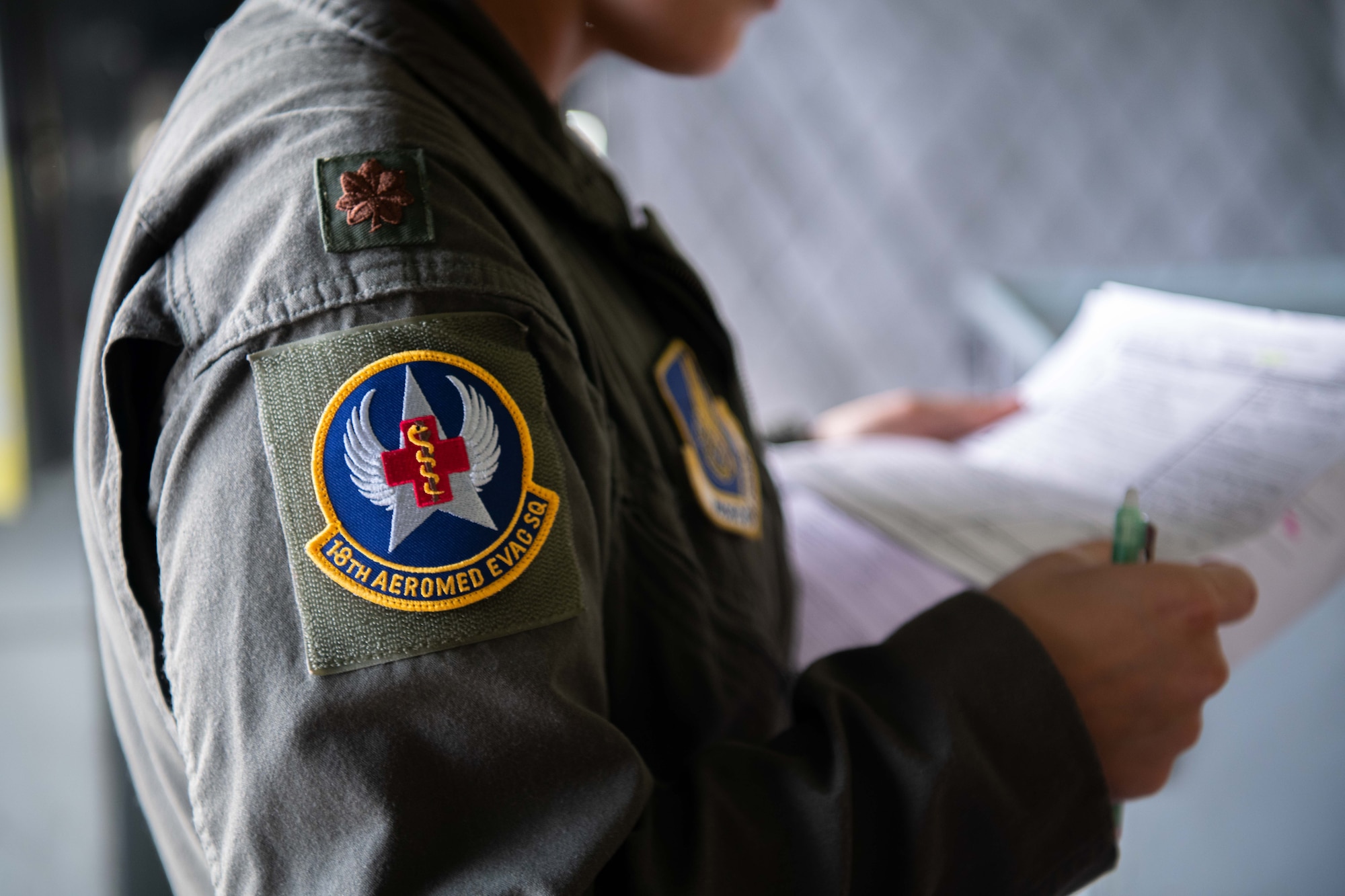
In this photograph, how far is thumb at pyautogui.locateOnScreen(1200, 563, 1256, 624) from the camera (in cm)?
41

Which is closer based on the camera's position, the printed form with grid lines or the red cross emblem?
the red cross emblem

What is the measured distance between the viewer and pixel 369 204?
277 millimetres

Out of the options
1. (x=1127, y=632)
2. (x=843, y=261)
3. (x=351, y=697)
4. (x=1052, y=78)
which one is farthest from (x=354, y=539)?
(x=1052, y=78)

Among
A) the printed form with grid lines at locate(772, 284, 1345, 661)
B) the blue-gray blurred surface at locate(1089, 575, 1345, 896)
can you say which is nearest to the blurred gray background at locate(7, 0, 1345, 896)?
the printed form with grid lines at locate(772, 284, 1345, 661)

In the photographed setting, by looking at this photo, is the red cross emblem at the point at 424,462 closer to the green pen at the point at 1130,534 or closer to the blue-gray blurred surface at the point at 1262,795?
the green pen at the point at 1130,534

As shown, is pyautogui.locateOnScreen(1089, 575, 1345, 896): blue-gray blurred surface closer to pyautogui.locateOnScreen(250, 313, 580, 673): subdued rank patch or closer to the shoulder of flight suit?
the shoulder of flight suit

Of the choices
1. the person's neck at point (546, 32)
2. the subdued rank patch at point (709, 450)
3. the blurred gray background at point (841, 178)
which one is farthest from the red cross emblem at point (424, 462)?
the blurred gray background at point (841, 178)

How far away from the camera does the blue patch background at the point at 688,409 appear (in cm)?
42

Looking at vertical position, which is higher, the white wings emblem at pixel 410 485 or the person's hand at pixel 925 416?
the white wings emblem at pixel 410 485

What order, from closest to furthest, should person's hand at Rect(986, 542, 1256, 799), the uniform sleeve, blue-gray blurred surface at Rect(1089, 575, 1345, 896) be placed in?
the uniform sleeve
person's hand at Rect(986, 542, 1256, 799)
blue-gray blurred surface at Rect(1089, 575, 1345, 896)

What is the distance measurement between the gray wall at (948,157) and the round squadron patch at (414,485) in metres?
1.30

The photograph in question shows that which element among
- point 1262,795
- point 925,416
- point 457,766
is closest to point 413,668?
point 457,766

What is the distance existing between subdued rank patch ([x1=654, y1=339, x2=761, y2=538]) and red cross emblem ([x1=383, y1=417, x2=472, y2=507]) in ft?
0.49

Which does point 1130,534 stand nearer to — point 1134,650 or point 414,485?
point 1134,650
